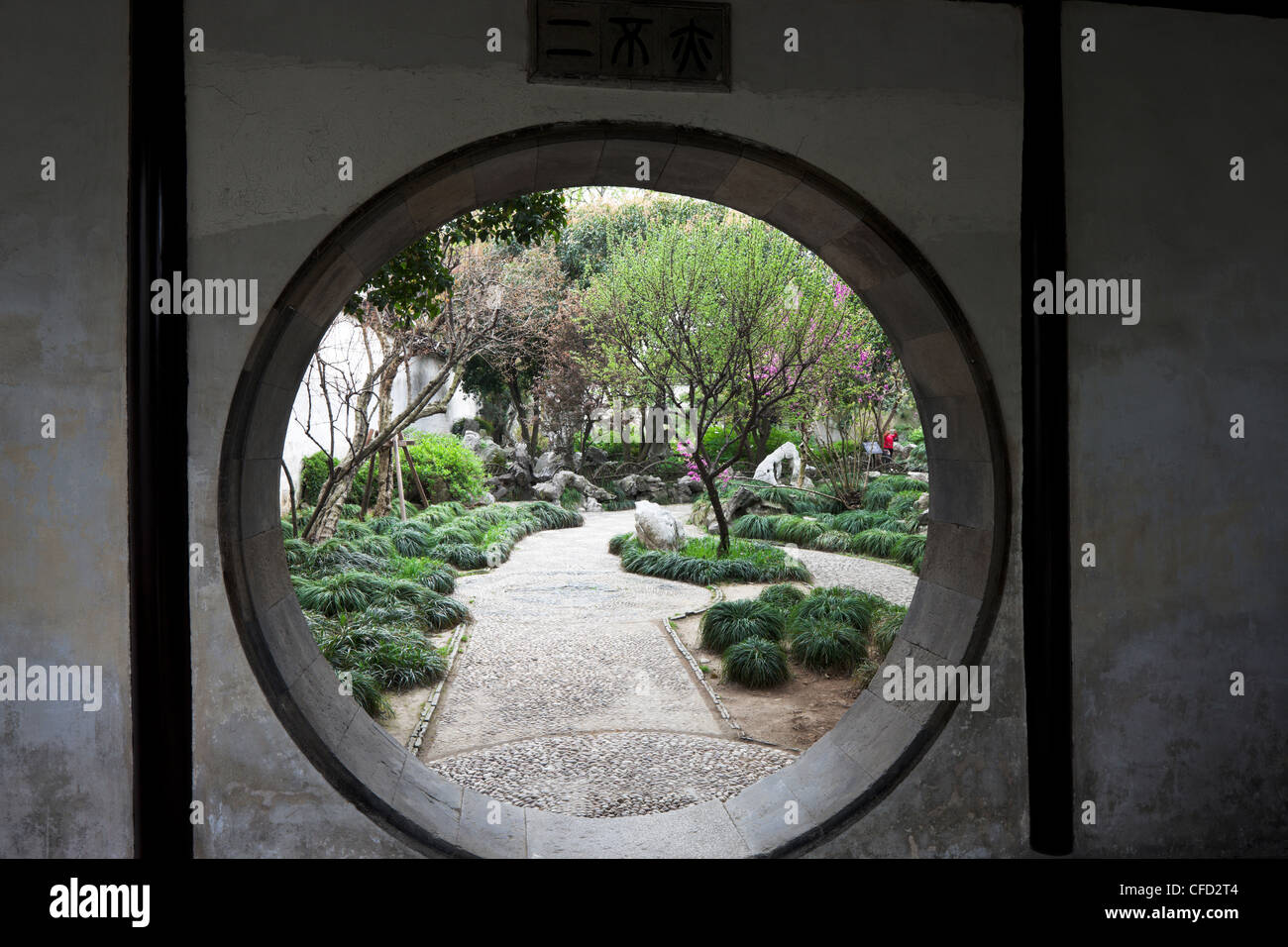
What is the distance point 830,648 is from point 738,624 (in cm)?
83

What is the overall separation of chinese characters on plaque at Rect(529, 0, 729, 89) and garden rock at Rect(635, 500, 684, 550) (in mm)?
8404

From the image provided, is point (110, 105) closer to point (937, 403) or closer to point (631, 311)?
point (937, 403)

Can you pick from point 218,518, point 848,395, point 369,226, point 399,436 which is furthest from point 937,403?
point 848,395

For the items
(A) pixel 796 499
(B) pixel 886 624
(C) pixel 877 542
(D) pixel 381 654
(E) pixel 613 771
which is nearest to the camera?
(E) pixel 613 771

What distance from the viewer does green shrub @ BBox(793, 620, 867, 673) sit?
598 cm

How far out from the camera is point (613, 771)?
4.43 meters

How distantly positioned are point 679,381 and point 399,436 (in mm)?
3718

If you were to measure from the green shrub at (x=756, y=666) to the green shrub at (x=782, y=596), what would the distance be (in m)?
1.22

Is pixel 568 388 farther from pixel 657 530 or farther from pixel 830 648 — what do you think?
pixel 830 648

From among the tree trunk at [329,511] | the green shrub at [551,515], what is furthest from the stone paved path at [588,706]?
the green shrub at [551,515]

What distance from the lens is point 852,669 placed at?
5934 mm

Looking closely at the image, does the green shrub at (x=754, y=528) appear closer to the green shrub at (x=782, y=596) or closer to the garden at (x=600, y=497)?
the garden at (x=600, y=497)

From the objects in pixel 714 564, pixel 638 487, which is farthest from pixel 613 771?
pixel 638 487

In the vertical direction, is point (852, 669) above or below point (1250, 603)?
below
